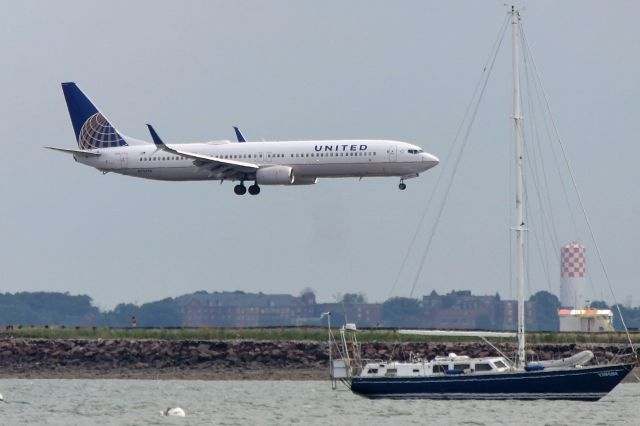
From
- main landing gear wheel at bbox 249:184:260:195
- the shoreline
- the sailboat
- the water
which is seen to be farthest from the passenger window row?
the sailboat

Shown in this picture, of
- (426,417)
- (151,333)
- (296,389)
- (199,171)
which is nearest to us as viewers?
(426,417)

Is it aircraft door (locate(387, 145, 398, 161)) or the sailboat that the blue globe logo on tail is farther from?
the sailboat

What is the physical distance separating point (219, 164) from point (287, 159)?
13.3ft

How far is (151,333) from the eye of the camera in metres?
88.8

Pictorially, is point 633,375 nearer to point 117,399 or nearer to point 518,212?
point 518,212

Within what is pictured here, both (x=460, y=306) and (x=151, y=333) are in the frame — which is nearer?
(x=151, y=333)

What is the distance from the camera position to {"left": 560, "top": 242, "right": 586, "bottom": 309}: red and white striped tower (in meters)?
118

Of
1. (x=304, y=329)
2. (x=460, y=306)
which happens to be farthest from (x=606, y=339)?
(x=460, y=306)

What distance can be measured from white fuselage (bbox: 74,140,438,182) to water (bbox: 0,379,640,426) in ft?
63.5

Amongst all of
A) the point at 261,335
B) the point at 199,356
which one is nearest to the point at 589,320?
the point at 261,335

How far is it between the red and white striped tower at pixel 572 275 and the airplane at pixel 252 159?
84.9ft

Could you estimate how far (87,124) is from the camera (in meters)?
111

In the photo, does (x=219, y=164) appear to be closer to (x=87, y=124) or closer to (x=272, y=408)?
(x=87, y=124)

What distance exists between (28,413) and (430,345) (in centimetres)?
2438
